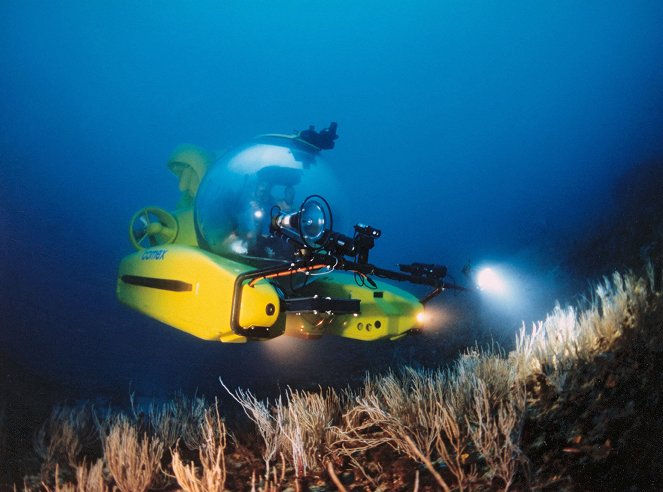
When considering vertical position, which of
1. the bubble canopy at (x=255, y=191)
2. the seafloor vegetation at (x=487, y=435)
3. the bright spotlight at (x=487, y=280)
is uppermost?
the bubble canopy at (x=255, y=191)

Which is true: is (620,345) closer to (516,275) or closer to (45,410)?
(45,410)

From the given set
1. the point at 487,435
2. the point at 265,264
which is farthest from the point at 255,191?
the point at 487,435

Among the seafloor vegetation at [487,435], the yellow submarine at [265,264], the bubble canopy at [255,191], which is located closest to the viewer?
the seafloor vegetation at [487,435]

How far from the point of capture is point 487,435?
6.78 ft

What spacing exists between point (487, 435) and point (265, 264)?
3569 millimetres

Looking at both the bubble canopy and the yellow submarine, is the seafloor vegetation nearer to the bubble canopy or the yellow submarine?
the yellow submarine

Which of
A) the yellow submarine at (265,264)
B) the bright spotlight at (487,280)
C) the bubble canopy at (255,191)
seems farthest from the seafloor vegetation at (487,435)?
the bubble canopy at (255,191)

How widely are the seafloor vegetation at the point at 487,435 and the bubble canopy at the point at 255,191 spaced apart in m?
2.28

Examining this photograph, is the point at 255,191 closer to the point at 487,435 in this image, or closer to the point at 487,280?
the point at 487,280

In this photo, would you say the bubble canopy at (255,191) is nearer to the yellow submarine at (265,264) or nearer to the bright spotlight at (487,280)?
the yellow submarine at (265,264)

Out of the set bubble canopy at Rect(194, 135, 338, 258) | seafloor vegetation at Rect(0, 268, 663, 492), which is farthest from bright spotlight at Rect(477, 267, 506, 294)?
bubble canopy at Rect(194, 135, 338, 258)

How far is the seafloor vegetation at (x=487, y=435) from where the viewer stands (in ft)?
6.62

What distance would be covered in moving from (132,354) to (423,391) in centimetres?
1043

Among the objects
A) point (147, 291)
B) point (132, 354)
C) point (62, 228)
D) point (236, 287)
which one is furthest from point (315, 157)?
point (62, 228)
